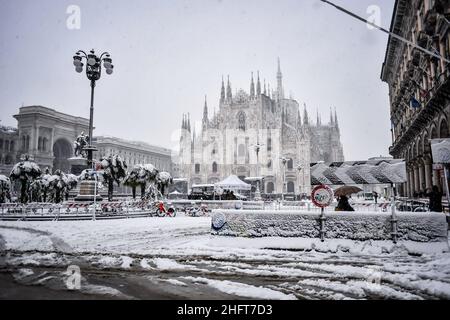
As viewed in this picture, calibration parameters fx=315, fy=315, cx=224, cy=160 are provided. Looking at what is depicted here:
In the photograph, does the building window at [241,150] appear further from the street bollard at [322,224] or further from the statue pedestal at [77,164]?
the street bollard at [322,224]

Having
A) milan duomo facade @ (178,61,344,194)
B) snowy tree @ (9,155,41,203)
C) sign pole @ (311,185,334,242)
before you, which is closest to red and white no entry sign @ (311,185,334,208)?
sign pole @ (311,185,334,242)

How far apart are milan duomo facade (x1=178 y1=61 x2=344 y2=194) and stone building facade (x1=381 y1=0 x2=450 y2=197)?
29.0m

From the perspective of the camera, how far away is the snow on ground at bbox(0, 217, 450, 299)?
15.6 feet

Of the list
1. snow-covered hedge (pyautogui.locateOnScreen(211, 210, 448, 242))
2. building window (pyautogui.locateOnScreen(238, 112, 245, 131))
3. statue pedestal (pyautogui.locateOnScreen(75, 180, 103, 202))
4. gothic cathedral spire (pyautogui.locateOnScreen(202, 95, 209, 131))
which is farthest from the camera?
gothic cathedral spire (pyautogui.locateOnScreen(202, 95, 209, 131))

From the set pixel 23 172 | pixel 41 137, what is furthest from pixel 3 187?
pixel 41 137

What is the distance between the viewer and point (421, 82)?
21219 millimetres

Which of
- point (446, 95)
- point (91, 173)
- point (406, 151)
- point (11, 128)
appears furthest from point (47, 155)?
point (446, 95)

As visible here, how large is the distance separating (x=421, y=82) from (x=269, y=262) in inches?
805

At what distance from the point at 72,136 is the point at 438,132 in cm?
6296

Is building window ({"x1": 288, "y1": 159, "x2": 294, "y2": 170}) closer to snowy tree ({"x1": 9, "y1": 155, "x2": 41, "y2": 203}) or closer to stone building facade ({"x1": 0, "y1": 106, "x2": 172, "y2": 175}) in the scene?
stone building facade ({"x1": 0, "y1": 106, "x2": 172, "y2": 175})

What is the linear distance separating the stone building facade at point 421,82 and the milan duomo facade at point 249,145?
29.0 m

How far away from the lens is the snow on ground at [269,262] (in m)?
4.74

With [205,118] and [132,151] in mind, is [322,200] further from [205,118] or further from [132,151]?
[132,151]

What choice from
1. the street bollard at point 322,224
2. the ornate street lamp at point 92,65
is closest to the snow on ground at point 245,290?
the street bollard at point 322,224
